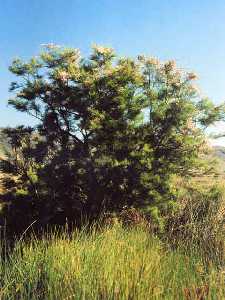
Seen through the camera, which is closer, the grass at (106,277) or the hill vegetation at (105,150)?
the grass at (106,277)

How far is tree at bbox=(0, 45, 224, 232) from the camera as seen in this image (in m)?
15.9

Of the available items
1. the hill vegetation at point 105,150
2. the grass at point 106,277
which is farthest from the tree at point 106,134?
the grass at point 106,277

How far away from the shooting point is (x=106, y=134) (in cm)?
1573

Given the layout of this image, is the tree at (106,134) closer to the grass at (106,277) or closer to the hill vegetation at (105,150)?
the hill vegetation at (105,150)

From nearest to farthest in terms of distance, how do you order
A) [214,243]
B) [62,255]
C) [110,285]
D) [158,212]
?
[110,285], [62,255], [214,243], [158,212]

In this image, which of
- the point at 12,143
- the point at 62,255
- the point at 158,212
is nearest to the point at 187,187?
the point at 158,212

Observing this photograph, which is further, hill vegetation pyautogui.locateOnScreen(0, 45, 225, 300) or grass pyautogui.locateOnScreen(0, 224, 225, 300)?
hill vegetation pyautogui.locateOnScreen(0, 45, 225, 300)

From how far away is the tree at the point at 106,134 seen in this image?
15852 millimetres

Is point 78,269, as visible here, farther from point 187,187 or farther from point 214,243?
point 187,187

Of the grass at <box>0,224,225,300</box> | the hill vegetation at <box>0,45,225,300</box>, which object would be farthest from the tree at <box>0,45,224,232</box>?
the grass at <box>0,224,225,300</box>

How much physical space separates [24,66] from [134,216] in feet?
21.0

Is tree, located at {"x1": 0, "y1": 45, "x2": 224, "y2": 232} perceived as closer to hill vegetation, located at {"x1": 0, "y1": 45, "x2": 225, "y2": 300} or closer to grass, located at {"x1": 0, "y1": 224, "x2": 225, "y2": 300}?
hill vegetation, located at {"x1": 0, "y1": 45, "x2": 225, "y2": 300}

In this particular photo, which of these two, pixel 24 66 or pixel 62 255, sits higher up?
pixel 24 66

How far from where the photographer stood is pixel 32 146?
56.0 ft
